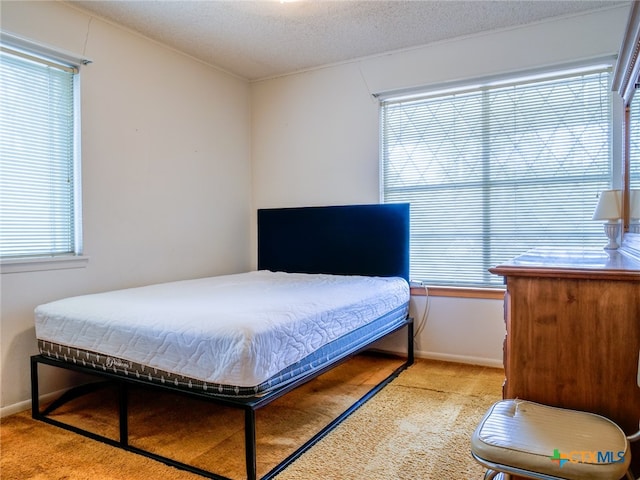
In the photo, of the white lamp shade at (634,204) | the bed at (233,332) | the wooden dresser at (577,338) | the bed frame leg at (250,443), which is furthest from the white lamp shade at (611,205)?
the bed frame leg at (250,443)

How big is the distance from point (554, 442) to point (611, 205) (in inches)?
68.2

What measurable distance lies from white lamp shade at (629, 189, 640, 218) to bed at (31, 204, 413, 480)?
148 centimetres

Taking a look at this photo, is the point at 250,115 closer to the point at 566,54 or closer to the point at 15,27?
the point at 15,27

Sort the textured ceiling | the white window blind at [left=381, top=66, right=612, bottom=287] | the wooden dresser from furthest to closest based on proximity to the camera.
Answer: the white window blind at [left=381, top=66, right=612, bottom=287] → the textured ceiling → the wooden dresser

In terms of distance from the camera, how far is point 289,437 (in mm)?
2168

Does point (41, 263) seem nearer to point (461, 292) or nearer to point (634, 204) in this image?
point (461, 292)

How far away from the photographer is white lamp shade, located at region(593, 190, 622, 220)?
236cm

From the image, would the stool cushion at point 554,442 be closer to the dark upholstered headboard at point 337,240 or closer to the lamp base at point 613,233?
the lamp base at point 613,233

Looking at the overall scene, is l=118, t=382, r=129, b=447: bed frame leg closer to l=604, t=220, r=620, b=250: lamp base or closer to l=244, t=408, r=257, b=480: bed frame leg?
l=244, t=408, r=257, b=480: bed frame leg

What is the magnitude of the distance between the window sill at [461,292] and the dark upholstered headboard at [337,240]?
205 mm

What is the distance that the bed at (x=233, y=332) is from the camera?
1.78 m

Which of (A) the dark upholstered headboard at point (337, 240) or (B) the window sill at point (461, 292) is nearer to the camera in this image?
(B) the window sill at point (461, 292)

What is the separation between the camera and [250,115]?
14.3 ft

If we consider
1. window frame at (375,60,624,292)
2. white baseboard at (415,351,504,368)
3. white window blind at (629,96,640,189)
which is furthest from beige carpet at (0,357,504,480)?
white window blind at (629,96,640,189)
